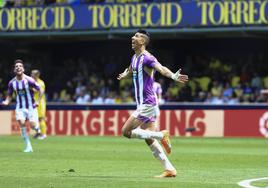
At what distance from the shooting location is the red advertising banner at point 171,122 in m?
29.4

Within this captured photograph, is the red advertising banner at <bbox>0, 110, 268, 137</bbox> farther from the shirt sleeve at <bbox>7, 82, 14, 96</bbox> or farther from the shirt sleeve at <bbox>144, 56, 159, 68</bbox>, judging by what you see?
the shirt sleeve at <bbox>144, 56, 159, 68</bbox>

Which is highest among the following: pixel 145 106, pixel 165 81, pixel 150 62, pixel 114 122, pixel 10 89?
pixel 150 62

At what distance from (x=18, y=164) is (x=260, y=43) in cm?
2324

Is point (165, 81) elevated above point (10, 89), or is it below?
above

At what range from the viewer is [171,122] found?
30594 millimetres

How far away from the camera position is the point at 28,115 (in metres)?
21.1

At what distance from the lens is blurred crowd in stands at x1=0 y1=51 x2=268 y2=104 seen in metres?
32.4

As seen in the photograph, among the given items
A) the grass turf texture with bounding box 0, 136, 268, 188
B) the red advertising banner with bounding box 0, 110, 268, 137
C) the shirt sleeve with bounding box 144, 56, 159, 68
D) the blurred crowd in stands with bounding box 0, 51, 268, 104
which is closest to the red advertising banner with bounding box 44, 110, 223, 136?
the red advertising banner with bounding box 0, 110, 268, 137

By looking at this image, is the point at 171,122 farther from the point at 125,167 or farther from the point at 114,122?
the point at 125,167

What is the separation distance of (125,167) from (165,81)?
20.9 metres

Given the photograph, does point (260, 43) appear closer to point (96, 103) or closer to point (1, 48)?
point (96, 103)

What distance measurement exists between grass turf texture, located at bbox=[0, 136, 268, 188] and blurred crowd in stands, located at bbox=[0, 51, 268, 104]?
10131 mm

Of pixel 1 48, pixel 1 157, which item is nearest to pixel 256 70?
pixel 1 48

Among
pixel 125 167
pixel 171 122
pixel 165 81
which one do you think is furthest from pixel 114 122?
pixel 125 167
